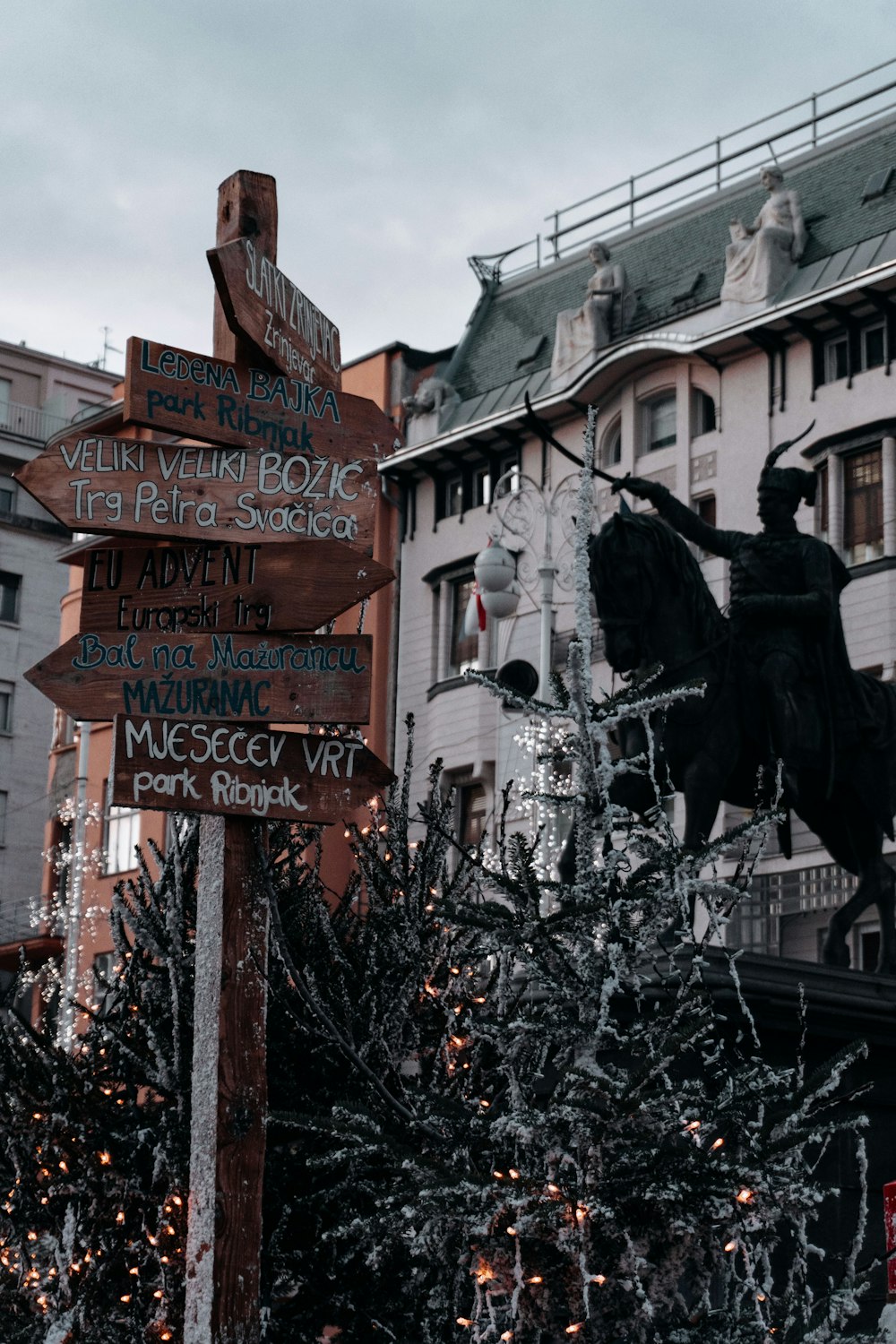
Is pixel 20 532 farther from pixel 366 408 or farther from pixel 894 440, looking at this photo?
pixel 366 408

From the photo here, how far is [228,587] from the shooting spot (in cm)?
784

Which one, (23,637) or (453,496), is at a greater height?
(23,637)

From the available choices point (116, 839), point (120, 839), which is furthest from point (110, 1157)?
point (116, 839)

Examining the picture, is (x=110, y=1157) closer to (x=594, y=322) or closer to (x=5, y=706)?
(x=594, y=322)

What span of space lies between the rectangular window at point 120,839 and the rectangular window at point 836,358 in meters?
15.9

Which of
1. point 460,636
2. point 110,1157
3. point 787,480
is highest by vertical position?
point 460,636

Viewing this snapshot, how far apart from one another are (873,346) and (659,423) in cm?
429

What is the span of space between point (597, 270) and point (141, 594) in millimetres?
29129

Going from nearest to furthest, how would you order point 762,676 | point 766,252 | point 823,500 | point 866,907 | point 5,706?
1. point 762,676
2. point 866,907
3. point 823,500
4. point 766,252
5. point 5,706

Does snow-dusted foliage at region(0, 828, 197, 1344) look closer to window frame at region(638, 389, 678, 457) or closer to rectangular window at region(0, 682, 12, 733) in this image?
window frame at region(638, 389, 678, 457)

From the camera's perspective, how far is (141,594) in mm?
7883

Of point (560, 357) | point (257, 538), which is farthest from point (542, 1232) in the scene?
point (560, 357)

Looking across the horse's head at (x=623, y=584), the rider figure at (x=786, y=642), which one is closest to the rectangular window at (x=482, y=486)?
the rider figure at (x=786, y=642)

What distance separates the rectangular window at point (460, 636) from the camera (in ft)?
119
